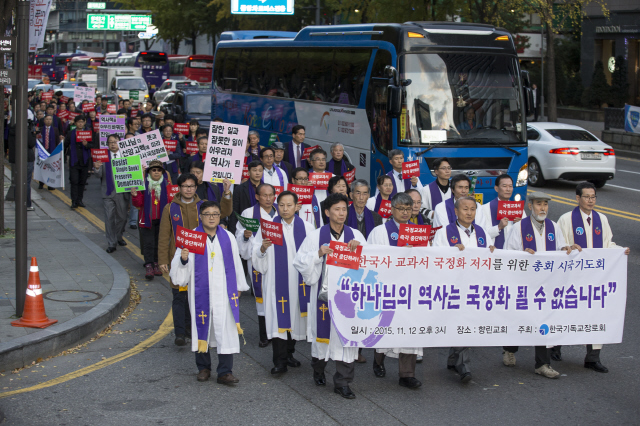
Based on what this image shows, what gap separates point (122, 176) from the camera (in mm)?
11375

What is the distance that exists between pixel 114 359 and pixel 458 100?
755 cm

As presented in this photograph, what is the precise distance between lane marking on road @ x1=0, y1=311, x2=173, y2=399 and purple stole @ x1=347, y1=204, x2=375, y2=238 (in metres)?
2.32

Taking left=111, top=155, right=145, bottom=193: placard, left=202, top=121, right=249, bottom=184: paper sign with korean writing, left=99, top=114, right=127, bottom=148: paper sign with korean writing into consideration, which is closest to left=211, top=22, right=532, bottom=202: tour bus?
left=202, top=121, right=249, bottom=184: paper sign with korean writing

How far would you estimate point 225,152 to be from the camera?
375 inches

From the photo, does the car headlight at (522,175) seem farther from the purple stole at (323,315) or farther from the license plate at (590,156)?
the purple stole at (323,315)

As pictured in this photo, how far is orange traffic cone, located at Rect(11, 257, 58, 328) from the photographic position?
8.05 meters

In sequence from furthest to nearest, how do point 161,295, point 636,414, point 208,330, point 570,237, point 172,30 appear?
point 172,30, point 161,295, point 570,237, point 208,330, point 636,414

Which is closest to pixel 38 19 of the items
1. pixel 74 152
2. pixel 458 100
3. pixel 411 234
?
pixel 74 152

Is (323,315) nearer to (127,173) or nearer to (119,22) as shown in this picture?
(127,173)

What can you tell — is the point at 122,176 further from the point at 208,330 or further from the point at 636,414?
the point at 636,414

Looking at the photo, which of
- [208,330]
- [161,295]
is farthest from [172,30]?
[208,330]

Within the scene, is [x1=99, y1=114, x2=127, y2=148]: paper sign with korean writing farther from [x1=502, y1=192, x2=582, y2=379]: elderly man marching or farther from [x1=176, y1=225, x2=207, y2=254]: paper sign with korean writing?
[x1=502, y1=192, x2=582, y2=379]: elderly man marching

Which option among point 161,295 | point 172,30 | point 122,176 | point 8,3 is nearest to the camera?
point 161,295

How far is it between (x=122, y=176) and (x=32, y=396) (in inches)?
206
